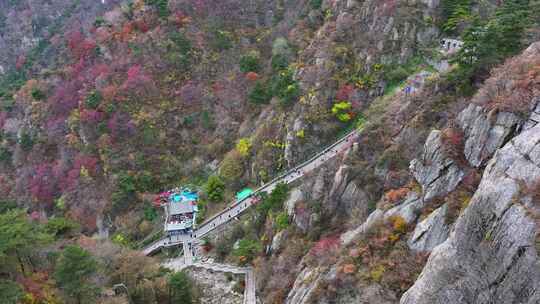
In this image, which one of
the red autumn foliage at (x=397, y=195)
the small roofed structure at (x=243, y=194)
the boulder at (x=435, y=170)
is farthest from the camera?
the small roofed structure at (x=243, y=194)

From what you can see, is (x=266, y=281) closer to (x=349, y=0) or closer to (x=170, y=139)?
(x=170, y=139)

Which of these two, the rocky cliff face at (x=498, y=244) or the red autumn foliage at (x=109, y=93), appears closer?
the rocky cliff face at (x=498, y=244)

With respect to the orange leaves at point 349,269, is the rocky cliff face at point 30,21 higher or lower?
higher

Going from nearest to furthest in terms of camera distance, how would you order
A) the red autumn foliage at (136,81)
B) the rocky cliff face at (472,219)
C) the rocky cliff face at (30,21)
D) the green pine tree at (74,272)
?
1. the rocky cliff face at (472,219)
2. the green pine tree at (74,272)
3. the red autumn foliage at (136,81)
4. the rocky cliff face at (30,21)

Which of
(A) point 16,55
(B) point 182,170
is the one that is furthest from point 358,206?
(A) point 16,55

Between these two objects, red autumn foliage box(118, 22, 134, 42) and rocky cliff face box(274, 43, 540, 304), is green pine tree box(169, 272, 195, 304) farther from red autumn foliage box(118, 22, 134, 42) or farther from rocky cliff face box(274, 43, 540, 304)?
red autumn foliage box(118, 22, 134, 42)

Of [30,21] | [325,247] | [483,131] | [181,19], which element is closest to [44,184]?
[181,19]

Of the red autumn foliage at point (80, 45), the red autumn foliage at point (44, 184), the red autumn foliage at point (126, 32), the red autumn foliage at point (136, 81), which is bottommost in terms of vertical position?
the red autumn foliage at point (44, 184)

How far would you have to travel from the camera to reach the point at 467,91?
2528 cm

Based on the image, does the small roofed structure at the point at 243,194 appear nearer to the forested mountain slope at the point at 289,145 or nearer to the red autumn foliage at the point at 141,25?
the forested mountain slope at the point at 289,145

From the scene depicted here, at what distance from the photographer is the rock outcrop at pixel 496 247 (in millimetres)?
13773

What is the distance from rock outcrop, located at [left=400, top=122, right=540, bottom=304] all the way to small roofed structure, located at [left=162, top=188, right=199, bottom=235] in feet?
88.7

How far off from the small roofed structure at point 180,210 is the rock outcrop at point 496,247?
88.7ft

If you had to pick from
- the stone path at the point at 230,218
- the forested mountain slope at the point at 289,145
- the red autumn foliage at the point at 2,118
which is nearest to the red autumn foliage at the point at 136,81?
the forested mountain slope at the point at 289,145
